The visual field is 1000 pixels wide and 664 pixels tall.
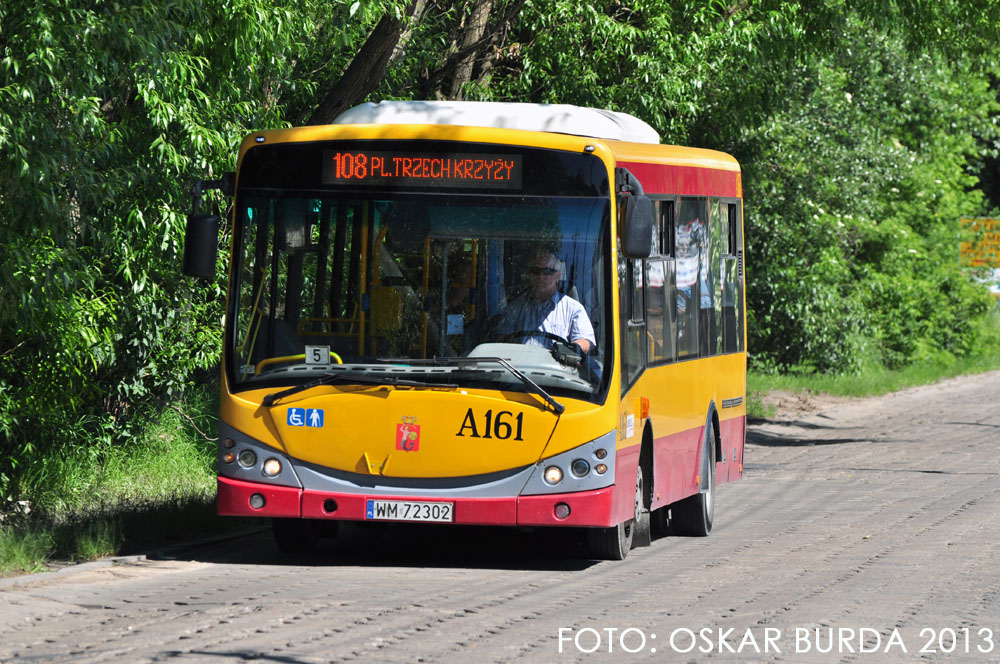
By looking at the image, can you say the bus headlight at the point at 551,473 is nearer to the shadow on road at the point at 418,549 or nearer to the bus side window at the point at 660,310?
the shadow on road at the point at 418,549

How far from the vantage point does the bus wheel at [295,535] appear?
39.5ft

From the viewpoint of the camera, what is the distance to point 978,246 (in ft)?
144

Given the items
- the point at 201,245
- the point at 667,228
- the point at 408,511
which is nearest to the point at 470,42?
the point at 667,228

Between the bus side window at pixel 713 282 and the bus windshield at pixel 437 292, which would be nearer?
the bus windshield at pixel 437 292

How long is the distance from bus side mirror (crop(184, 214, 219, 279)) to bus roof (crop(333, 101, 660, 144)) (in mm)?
1309

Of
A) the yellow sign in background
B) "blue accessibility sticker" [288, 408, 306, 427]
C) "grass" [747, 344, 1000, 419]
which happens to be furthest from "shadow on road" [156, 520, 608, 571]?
the yellow sign in background

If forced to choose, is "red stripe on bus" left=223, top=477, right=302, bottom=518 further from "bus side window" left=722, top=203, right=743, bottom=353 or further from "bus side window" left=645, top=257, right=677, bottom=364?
"bus side window" left=722, top=203, right=743, bottom=353

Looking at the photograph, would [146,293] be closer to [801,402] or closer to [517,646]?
[517,646]

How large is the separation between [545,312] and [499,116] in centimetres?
181

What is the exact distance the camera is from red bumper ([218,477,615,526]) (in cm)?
1106

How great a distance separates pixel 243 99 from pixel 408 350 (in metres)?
4.01

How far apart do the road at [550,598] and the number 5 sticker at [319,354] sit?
132 cm

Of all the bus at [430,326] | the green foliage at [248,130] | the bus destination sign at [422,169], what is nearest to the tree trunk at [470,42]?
the green foliage at [248,130]

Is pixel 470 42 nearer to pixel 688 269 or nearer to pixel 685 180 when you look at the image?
pixel 685 180
